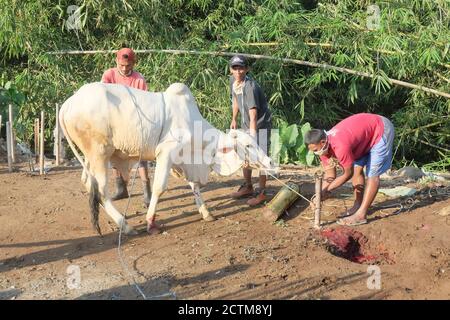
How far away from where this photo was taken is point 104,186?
5.31 meters

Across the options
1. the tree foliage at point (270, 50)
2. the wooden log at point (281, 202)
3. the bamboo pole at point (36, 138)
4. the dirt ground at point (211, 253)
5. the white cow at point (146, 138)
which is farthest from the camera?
the bamboo pole at point (36, 138)

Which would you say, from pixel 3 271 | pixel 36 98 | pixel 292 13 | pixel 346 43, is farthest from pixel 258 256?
pixel 36 98

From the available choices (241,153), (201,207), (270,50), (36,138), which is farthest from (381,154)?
(36,138)

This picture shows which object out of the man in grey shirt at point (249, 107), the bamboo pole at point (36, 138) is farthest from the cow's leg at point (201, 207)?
the bamboo pole at point (36, 138)

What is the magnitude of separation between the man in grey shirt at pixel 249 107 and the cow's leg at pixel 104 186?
1.34 m

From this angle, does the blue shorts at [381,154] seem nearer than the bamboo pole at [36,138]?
Yes

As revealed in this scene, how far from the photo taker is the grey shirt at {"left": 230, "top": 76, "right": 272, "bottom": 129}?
5.70 m

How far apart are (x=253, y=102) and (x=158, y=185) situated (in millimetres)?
1222

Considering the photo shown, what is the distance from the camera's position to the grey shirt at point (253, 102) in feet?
18.7

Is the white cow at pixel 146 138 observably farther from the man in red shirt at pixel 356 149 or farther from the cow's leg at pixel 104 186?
the man in red shirt at pixel 356 149

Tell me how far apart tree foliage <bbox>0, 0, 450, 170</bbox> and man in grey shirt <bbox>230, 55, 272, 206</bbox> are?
2.15m

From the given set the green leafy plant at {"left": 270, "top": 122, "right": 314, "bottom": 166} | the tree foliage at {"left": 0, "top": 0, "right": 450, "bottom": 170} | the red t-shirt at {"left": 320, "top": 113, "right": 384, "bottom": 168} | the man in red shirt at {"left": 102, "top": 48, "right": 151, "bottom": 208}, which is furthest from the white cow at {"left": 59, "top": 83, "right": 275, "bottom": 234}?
the tree foliage at {"left": 0, "top": 0, "right": 450, "bottom": 170}

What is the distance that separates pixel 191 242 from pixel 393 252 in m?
1.70

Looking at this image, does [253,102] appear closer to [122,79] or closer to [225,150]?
[225,150]
